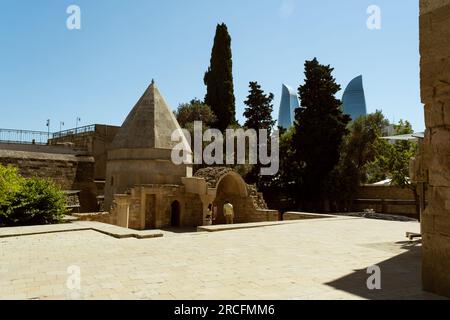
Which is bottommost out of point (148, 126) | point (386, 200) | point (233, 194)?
point (386, 200)

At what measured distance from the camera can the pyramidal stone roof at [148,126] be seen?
1862cm

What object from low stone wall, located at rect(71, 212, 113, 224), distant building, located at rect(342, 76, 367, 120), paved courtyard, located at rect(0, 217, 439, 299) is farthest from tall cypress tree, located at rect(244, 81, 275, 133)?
distant building, located at rect(342, 76, 367, 120)

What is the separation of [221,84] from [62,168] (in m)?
17.1

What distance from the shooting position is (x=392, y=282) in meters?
4.82

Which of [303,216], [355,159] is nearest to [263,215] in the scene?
[303,216]

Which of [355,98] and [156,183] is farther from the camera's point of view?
[355,98]

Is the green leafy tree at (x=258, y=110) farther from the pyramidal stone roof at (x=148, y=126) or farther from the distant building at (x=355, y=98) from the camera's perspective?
the distant building at (x=355, y=98)

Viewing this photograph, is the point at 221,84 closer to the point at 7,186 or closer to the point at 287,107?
the point at 7,186

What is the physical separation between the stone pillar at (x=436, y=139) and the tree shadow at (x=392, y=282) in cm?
27

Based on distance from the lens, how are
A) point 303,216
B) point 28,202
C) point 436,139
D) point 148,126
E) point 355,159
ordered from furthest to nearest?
1. point 355,159
2. point 148,126
3. point 303,216
4. point 28,202
5. point 436,139

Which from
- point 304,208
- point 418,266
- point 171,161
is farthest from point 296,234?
point 304,208

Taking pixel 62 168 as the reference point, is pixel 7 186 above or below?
below
